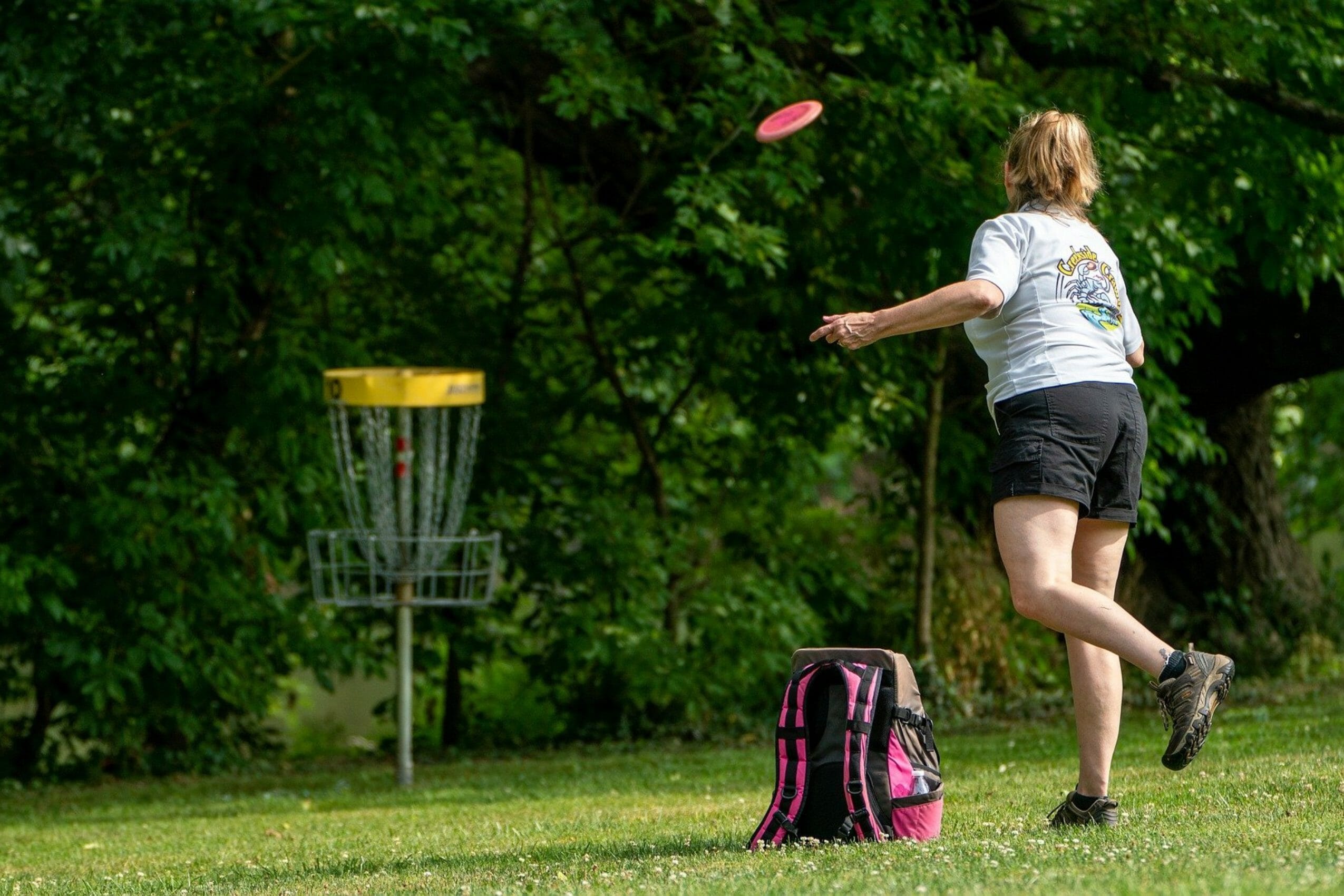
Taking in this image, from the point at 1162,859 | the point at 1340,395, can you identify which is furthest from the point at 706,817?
the point at 1340,395

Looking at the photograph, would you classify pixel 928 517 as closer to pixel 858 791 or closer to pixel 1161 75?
pixel 1161 75

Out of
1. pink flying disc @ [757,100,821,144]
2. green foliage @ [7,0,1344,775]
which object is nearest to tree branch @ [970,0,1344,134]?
green foliage @ [7,0,1344,775]

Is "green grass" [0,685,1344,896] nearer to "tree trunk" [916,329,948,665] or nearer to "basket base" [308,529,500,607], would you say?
"basket base" [308,529,500,607]

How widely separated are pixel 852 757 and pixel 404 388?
15.2 ft

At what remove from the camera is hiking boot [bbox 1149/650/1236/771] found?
3.96m

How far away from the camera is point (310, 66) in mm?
9289

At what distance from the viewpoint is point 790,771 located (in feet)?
14.6

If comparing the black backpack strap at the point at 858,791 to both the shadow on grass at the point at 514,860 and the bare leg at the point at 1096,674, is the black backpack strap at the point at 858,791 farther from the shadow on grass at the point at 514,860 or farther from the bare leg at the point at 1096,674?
the bare leg at the point at 1096,674

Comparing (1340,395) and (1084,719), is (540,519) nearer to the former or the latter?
(1084,719)

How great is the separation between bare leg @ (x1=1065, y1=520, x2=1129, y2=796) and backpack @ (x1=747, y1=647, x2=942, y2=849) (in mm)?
431


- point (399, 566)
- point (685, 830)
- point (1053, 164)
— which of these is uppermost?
point (1053, 164)

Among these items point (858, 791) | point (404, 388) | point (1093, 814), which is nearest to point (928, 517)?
point (404, 388)

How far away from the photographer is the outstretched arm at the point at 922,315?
4.03 metres

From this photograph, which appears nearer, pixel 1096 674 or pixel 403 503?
pixel 1096 674
